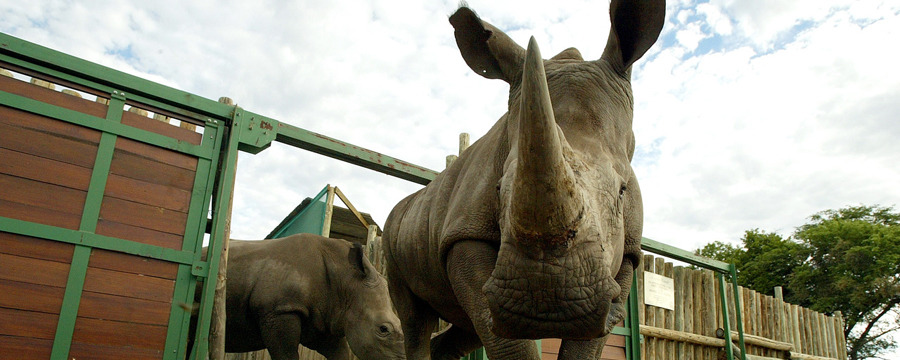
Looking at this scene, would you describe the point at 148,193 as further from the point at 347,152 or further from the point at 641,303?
the point at 641,303

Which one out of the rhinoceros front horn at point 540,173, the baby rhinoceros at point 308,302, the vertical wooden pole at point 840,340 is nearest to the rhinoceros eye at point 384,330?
the baby rhinoceros at point 308,302

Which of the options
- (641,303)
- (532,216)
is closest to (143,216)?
(532,216)

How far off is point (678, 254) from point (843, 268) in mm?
30893

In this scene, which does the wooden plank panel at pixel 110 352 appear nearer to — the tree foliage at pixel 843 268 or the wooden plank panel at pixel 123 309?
the wooden plank panel at pixel 123 309

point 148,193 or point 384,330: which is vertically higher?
point 148,193

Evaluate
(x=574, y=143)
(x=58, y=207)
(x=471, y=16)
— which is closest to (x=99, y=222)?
(x=58, y=207)

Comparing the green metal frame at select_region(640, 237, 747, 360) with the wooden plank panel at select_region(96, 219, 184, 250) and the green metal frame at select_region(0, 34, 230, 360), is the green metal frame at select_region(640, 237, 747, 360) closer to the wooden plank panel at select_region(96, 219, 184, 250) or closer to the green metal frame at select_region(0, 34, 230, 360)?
the green metal frame at select_region(0, 34, 230, 360)

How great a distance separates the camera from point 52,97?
4055 millimetres

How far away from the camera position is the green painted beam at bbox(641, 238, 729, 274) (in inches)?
313

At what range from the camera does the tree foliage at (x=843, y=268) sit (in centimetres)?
3175

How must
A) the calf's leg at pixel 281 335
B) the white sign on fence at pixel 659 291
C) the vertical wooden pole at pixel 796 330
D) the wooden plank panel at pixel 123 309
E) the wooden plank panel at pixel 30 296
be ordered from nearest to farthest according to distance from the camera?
the wooden plank panel at pixel 30 296
the wooden plank panel at pixel 123 309
the calf's leg at pixel 281 335
the white sign on fence at pixel 659 291
the vertical wooden pole at pixel 796 330

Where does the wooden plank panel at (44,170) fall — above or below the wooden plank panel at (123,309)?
above

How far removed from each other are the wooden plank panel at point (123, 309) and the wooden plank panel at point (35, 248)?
0.27 metres

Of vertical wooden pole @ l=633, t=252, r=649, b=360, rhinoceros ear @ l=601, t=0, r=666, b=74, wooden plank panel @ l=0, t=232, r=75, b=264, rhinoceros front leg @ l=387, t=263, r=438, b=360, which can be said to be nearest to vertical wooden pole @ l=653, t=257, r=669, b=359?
vertical wooden pole @ l=633, t=252, r=649, b=360
